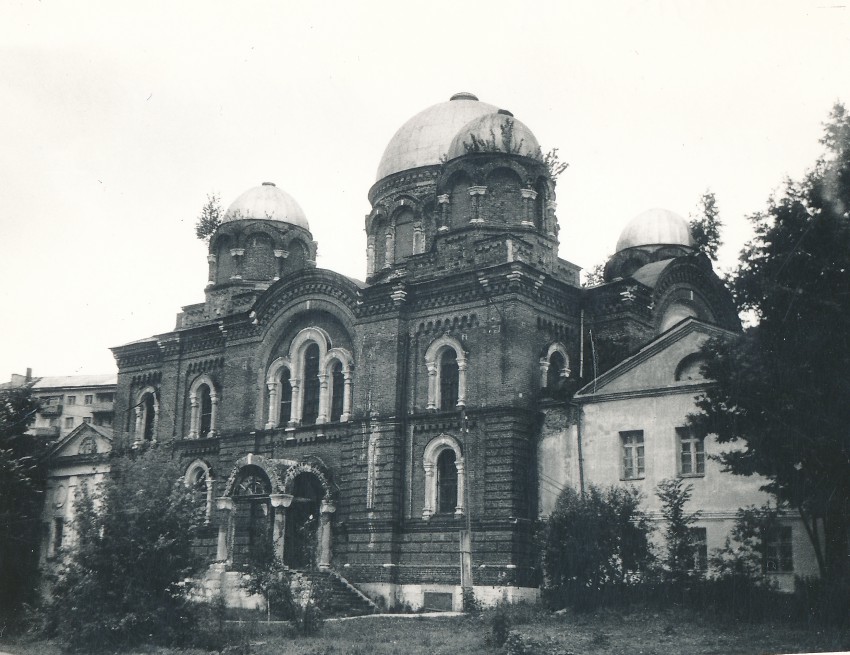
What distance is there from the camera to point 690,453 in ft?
76.5

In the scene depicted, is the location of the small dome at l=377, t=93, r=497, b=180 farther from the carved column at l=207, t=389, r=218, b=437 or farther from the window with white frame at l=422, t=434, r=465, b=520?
the window with white frame at l=422, t=434, r=465, b=520

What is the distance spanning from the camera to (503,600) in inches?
921

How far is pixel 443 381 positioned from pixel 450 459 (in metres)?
2.05

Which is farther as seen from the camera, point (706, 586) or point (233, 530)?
point (233, 530)

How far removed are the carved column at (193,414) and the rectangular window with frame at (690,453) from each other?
15586mm

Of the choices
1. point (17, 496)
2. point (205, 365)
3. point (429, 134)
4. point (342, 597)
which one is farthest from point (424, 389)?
point (17, 496)

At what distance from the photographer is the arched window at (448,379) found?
1041 inches

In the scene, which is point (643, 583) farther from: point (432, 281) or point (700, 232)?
point (700, 232)

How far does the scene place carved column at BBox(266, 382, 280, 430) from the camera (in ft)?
96.9

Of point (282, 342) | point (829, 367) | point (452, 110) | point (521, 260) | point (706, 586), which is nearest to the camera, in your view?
point (829, 367)

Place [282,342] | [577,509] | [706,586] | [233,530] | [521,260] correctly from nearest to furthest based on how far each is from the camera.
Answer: [706,586]
[577,509]
[521,260]
[233,530]
[282,342]

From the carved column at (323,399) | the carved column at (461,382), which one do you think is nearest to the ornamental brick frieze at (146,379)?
the carved column at (323,399)

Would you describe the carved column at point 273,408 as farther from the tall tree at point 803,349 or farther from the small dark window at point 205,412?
the tall tree at point 803,349

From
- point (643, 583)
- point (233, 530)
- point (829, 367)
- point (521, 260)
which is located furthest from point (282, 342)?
point (829, 367)
